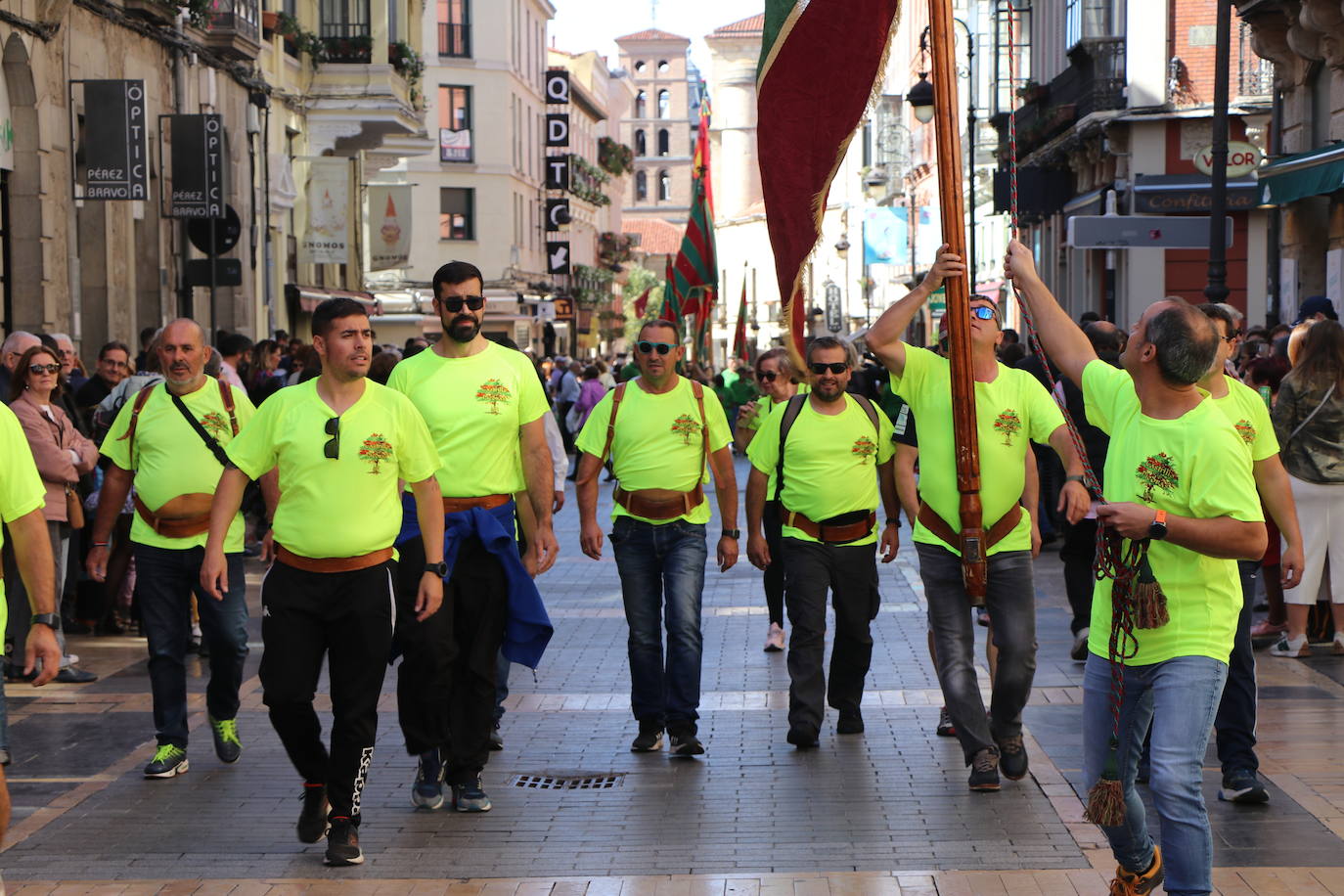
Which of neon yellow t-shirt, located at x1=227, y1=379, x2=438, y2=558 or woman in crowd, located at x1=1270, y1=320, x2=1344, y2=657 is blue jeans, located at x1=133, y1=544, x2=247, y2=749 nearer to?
neon yellow t-shirt, located at x1=227, y1=379, x2=438, y2=558

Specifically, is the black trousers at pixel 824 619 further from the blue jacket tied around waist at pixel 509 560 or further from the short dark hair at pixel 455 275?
the short dark hair at pixel 455 275

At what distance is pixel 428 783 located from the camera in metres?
7.68

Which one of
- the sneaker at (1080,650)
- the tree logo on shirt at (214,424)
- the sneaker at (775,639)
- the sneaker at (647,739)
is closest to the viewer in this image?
the tree logo on shirt at (214,424)

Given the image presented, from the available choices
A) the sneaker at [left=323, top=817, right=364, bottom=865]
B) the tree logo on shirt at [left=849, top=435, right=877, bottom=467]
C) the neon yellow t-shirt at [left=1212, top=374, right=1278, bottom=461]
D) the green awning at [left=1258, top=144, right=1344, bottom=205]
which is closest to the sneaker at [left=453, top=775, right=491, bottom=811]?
the sneaker at [left=323, top=817, right=364, bottom=865]

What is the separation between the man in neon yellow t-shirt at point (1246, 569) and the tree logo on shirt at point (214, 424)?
4189mm

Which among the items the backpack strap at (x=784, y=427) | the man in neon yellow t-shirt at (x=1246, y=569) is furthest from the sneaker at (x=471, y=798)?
the man in neon yellow t-shirt at (x=1246, y=569)

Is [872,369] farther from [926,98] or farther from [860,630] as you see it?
[860,630]

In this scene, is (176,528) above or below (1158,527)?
below

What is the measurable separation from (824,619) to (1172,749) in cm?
364

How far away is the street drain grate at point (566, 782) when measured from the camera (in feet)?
26.3

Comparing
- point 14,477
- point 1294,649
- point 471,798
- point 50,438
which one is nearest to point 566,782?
point 471,798

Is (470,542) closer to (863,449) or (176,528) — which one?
(176,528)

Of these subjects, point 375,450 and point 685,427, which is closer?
point 375,450

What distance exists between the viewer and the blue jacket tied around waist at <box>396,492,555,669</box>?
7.55m
